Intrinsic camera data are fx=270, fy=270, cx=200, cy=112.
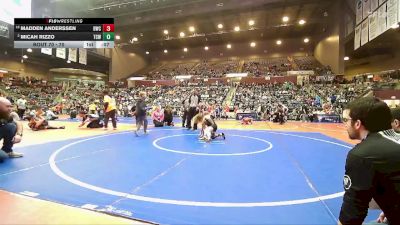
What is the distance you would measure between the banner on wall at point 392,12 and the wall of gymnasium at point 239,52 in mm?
22821

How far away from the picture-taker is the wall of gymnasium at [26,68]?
3072 cm

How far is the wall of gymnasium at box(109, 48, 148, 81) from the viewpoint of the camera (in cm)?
3456

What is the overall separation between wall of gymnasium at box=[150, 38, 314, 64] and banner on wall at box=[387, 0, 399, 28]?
74.9 ft

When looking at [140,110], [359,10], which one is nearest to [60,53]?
[140,110]

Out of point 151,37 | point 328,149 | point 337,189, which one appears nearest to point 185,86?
point 151,37

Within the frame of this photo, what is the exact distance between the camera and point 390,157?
148 cm

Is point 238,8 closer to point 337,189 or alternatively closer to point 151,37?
point 151,37

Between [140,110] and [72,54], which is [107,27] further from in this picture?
[72,54]

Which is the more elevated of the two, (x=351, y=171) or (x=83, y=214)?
(x=351, y=171)

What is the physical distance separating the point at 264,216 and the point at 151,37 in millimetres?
31098
